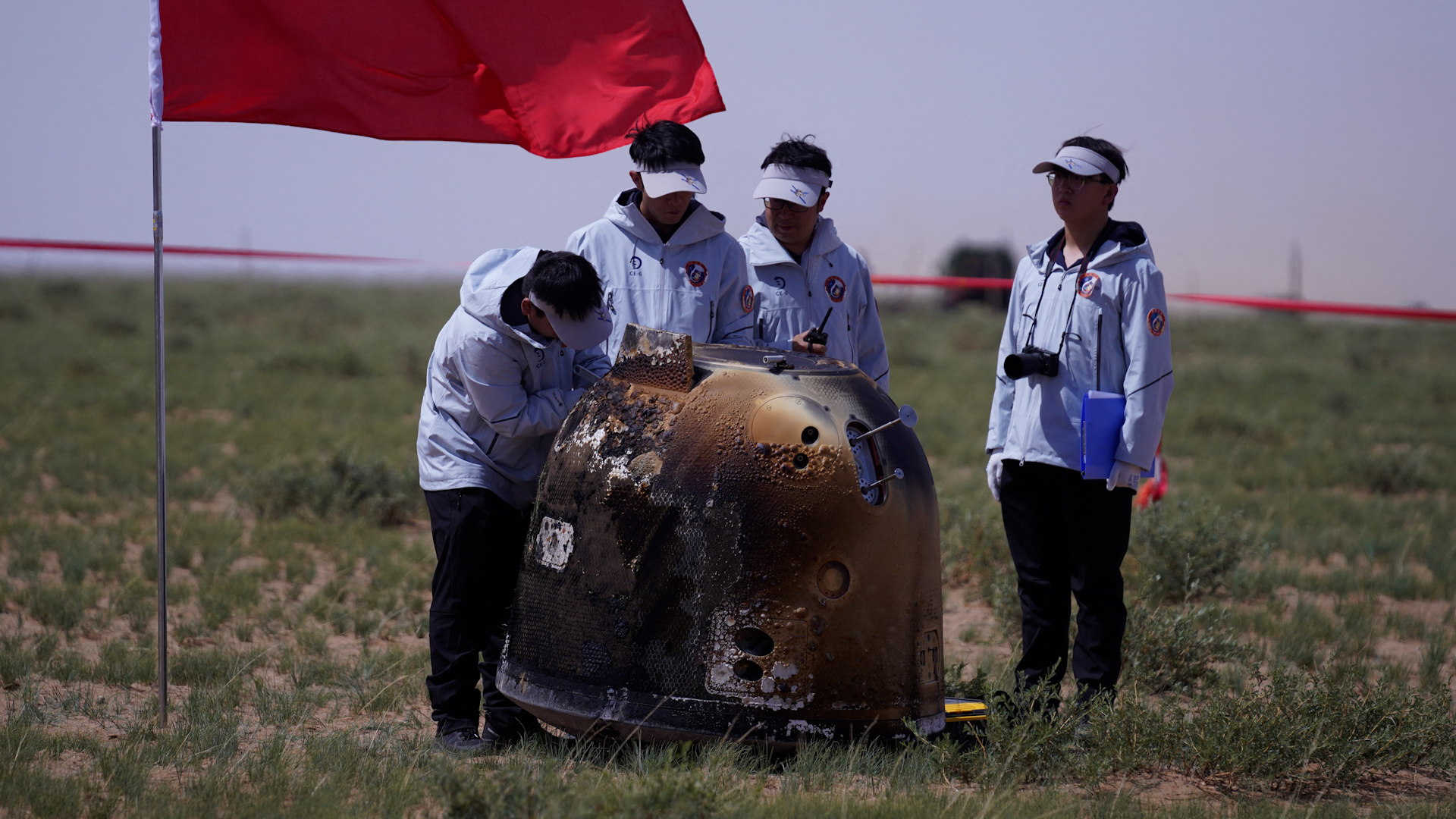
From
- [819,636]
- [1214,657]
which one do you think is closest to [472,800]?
Answer: [819,636]

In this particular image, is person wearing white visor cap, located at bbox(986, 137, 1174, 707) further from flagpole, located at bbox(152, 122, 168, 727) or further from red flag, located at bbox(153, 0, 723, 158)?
flagpole, located at bbox(152, 122, 168, 727)

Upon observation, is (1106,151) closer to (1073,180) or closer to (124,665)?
(1073,180)

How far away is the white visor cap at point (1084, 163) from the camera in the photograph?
4.61 meters

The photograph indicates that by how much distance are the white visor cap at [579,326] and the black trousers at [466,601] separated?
674 millimetres

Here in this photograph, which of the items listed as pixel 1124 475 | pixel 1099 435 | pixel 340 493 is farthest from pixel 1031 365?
pixel 340 493

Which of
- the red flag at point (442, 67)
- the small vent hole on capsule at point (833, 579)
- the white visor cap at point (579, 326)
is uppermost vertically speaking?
the red flag at point (442, 67)

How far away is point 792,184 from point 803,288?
464 millimetres

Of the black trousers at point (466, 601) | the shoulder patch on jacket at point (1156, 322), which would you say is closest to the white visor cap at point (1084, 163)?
the shoulder patch on jacket at point (1156, 322)

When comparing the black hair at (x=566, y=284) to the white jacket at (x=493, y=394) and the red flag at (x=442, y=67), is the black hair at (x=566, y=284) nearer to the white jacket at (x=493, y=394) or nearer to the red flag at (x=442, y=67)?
the white jacket at (x=493, y=394)

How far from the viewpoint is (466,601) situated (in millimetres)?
4559

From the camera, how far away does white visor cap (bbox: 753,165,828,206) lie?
5043mm

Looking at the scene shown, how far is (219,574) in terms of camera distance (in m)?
7.53

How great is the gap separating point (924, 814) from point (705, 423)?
1381mm

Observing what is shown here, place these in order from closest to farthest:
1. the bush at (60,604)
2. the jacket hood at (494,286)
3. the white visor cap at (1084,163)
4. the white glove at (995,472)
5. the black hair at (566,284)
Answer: the black hair at (566,284), the jacket hood at (494,286), the white visor cap at (1084,163), the white glove at (995,472), the bush at (60,604)
